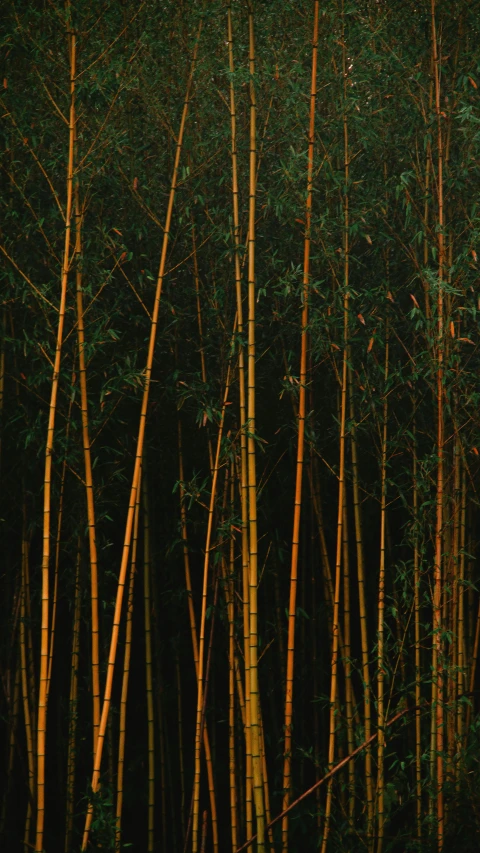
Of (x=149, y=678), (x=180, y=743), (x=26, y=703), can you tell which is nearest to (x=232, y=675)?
(x=149, y=678)

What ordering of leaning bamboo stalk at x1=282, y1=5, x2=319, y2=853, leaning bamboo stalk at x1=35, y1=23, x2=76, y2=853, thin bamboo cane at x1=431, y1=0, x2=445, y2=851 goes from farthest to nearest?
thin bamboo cane at x1=431, y1=0, x2=445, y2=851, leaning bamboo stalk at x1=282, y1=5, x2=319, y2=853, leaning bamboo stalk at x1=35, y1=23, x2=76, y2=853

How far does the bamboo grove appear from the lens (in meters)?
3.75

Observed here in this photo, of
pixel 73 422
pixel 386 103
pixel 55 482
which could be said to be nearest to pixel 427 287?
pixel 386 103

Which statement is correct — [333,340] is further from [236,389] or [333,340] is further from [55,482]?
[55,482]

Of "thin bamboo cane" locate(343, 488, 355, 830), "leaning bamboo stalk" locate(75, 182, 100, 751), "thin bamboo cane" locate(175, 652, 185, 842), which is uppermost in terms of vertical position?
"leaning bamboo stalk" locate(75, 182, 100, 751)

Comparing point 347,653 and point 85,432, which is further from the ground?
point 85,432

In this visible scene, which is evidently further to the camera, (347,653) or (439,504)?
(347,653)

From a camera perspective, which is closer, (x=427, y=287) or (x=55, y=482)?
(x=427, y=287)

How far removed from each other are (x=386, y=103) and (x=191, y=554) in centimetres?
267

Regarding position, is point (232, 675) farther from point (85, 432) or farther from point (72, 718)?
point (85, 432)

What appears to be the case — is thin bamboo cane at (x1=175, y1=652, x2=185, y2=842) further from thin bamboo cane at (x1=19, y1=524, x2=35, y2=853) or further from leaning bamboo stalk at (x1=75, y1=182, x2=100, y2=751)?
leaning bamboo stalk at (x1=75, y1=182, x2=100, y2=751)

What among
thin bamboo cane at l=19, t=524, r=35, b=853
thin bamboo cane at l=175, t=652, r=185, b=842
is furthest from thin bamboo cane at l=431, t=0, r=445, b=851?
thin bamboo cane at l=19, t=524, r=35, b=853

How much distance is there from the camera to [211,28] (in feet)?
13.3

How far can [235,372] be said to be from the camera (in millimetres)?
4086
